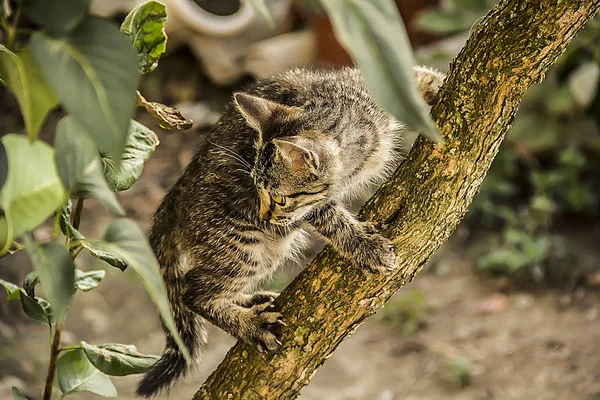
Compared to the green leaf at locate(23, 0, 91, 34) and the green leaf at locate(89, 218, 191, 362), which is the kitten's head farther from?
the green leaf at locate(23, 0, 91, 34)

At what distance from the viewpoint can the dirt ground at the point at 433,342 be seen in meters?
3.45

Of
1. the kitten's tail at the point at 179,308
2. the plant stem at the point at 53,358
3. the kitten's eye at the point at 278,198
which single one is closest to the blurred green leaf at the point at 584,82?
the kitten's eye at the point at 278,198

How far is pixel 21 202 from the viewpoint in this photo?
0.88 metres

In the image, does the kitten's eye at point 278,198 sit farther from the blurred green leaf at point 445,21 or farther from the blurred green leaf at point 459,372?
the blurred green leaf at point 445,21

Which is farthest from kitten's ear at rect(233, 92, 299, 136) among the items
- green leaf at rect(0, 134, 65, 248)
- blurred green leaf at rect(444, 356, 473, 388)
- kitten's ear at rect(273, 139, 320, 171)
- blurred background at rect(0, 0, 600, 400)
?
blurred green leaf at rect(444, 356, 473, 388)

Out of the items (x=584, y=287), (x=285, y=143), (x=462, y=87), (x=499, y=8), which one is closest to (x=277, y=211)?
(x=285, y=143)

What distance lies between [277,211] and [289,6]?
4.02m

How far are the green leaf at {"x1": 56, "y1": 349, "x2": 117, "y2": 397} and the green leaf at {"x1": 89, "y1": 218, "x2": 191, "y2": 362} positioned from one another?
580mm

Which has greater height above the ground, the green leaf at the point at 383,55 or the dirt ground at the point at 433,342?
the green leaf at the point at 383,55

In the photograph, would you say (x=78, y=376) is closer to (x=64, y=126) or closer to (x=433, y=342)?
(x=64, y=126)

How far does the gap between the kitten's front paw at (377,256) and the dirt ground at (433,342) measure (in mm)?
1922

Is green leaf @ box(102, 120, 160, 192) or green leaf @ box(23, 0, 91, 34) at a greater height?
green leaf @ box(23, 0, 91, 34)

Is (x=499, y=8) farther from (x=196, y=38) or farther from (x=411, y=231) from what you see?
(x=196, y=38)

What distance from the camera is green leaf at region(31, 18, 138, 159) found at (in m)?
0.75
